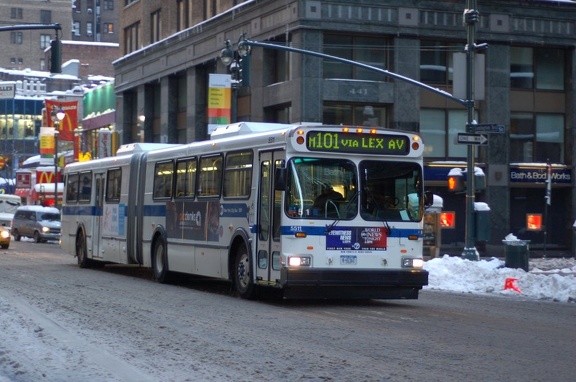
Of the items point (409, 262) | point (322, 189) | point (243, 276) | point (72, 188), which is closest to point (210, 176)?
point (243, 276)

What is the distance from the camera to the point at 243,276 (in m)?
19.2

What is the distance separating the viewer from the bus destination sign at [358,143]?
58.2 ft

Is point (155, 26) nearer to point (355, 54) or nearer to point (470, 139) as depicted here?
point (355, 54)

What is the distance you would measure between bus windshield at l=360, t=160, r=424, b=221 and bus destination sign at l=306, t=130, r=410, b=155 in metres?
0.23

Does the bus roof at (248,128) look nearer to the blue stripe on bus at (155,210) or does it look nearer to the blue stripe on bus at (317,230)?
the blue stripe on bus at (317,230)

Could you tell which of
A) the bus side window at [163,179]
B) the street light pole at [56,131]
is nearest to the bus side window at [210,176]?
the bus side window at [163,179]

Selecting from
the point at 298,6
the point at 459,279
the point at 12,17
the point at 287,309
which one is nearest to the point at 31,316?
the point at 287,309

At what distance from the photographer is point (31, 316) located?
1572 cm

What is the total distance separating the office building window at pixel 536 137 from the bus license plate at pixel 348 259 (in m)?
29.7

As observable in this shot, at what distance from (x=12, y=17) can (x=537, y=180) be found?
10995 centimetres

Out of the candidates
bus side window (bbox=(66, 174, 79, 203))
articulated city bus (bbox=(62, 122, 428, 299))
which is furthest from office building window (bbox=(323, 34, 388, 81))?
articulated city bus (bbox=(62, 122, 428, 299))

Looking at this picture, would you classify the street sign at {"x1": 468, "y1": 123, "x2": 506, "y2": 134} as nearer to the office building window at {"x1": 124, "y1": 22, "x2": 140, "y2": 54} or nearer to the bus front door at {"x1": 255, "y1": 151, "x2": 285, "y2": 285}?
the bus front door at {"x1": 255, "y1": 151, "x2": 285, "y2": 285}

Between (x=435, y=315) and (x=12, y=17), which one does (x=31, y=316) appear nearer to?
(x=435, y=315)

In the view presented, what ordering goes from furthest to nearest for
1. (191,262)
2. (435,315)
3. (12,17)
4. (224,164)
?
(12,17)
(191,262)
(224,164)
(435,315)
